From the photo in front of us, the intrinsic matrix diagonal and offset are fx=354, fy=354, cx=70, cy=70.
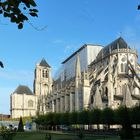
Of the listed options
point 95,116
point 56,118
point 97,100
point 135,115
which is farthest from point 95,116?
point 56,118

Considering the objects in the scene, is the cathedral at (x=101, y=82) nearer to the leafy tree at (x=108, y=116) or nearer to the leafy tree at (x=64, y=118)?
the leafy tree at (x=64, y=118)

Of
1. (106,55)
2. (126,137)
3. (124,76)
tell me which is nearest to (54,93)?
(106,55)

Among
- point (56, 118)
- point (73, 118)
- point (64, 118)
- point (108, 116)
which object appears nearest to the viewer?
point (108, 116)

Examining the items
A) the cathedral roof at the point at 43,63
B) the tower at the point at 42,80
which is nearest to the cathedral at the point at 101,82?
the tower at the point at 42,80

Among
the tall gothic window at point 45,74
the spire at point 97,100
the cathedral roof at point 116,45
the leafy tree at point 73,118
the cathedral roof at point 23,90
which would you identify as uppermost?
the cathedral roof at point 116,45

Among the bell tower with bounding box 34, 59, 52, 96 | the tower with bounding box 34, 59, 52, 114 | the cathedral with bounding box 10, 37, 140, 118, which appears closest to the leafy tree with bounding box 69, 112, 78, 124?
the cathedral with bounding box 10, 37, 140, 118

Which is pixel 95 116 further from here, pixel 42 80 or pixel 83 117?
pixel 42 80

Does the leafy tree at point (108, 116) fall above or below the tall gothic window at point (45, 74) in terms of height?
below

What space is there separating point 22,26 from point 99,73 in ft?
275

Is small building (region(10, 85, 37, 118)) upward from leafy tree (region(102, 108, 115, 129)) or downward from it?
upward

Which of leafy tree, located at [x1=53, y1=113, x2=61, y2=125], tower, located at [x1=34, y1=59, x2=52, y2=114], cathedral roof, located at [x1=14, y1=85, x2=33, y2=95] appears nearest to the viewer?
leafy tree, located at [x1=53, y1=113, x2=61, y2=125]

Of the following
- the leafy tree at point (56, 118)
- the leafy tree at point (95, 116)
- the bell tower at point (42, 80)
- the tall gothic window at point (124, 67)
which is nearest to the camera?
the leafy tree at point (95, 116)

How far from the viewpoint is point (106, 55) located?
95.1 meters

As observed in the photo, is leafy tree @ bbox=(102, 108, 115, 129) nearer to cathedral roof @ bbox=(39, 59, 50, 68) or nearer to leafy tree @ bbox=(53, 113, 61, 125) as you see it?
leafy tree @ bbox=(53, 113, 61, 125)
